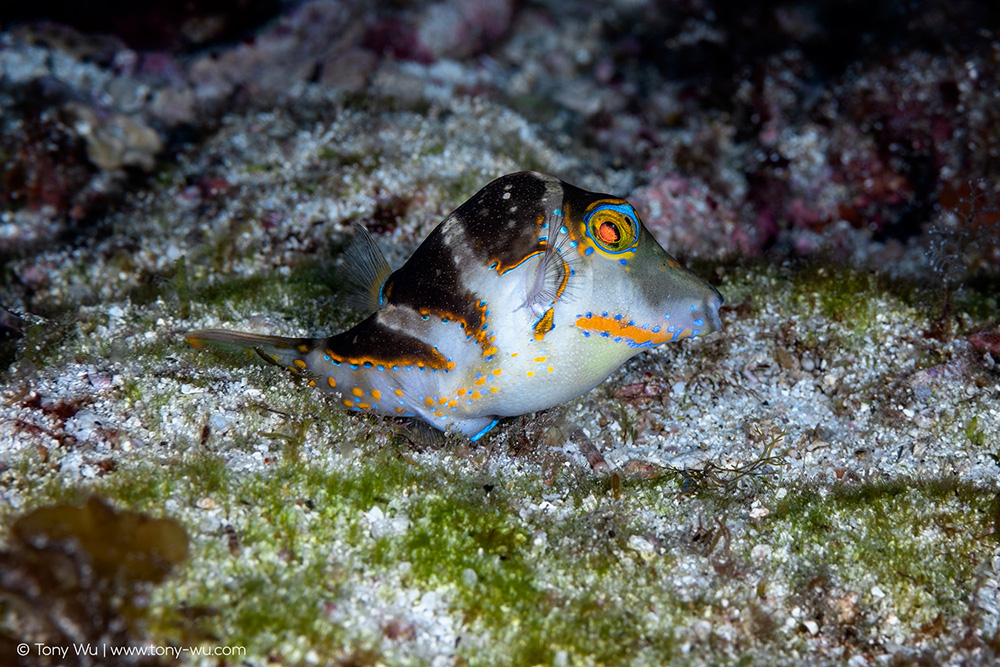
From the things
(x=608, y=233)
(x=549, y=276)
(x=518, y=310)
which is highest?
(x=608, y=233)

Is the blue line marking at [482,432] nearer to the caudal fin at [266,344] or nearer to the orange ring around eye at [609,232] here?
the caudal fin at [266,344]

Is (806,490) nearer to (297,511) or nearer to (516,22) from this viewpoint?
(297,511)

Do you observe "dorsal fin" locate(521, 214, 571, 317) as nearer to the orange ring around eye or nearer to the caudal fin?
the orange ring around eye

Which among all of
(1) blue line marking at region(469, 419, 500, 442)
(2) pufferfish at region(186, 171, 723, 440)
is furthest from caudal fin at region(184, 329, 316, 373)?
(1) blue line marking at region(469, 419, 500, 442)

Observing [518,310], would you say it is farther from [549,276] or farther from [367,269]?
[367,269]

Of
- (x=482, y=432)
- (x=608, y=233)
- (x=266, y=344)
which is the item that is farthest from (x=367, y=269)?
(x=608, y=233)

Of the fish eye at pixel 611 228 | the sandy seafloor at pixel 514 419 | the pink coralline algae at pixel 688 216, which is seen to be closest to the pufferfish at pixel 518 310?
the fish eye at pixel 611 228

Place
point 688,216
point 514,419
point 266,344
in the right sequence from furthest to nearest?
point 688,216, point 514,419, point 266,344
